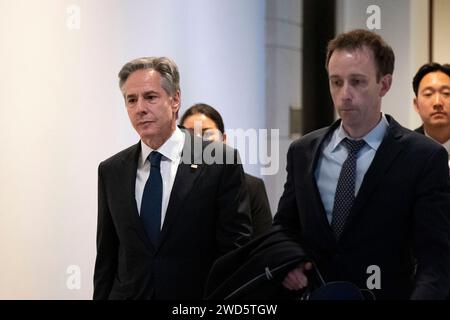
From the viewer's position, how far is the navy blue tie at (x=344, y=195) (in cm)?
203

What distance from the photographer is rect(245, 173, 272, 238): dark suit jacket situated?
3152mm

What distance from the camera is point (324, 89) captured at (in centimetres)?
411

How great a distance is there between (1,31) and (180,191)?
1.67m

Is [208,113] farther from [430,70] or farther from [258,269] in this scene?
[258,269]

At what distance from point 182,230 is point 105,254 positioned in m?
0.32

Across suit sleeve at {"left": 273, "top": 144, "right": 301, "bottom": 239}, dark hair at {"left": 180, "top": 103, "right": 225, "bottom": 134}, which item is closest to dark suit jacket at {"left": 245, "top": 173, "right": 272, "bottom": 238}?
dark hair at {"left": 180, "top": 103, "right": 225, "bottom": 134}

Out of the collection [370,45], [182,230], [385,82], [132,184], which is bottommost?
[182,230]

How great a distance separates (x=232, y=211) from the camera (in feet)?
7.81

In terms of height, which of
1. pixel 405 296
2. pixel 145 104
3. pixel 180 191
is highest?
pixel 145 104

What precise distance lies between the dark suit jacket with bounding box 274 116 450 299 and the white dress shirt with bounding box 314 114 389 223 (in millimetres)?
28

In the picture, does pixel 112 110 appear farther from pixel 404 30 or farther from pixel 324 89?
pixel 404 30

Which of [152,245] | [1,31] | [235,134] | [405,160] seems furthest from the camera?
[235,134]

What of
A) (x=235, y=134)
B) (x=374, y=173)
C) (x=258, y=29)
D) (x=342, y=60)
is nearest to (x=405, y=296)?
(x=374, y=173)

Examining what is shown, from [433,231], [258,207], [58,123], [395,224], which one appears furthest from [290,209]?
[58,123]
